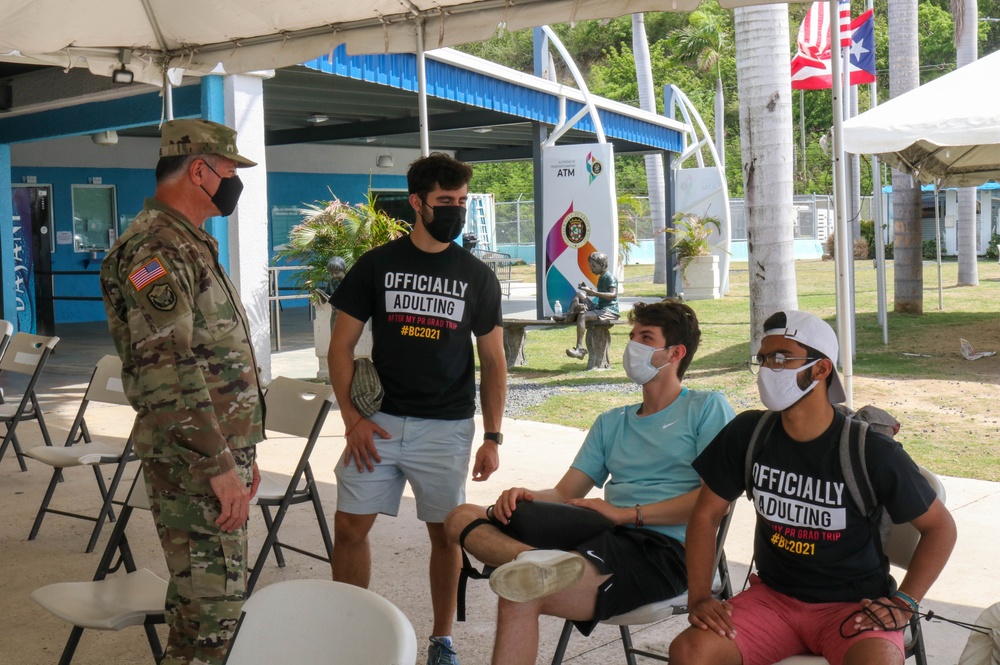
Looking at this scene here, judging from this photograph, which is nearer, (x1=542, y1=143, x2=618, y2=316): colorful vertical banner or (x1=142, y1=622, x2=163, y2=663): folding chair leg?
(x1=142, y1=622, x2=163, y2=663): folding chair leg

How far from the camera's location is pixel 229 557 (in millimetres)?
2889

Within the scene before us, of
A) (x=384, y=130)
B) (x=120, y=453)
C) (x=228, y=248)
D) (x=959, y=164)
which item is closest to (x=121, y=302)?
(x=120, y=453)

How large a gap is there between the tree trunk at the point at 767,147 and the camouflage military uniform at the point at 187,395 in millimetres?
7645

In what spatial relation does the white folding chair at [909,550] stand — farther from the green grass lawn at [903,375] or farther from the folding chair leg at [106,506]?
the green grass lawn at [903,375]

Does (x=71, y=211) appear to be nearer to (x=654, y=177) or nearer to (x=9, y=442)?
(x=9, y=442)

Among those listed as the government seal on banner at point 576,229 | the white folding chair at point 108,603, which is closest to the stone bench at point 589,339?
the government seal on banner at point 576,229

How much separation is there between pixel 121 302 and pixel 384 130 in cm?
1477

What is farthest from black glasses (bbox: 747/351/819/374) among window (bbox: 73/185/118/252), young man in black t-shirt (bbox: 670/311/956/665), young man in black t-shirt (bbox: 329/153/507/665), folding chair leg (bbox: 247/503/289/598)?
window (bbox: 73/185/118/252)

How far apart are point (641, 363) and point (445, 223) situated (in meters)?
0.84

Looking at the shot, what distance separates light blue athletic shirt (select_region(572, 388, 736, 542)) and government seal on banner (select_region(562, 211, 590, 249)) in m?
12.3

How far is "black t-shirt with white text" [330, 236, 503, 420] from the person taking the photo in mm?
3609

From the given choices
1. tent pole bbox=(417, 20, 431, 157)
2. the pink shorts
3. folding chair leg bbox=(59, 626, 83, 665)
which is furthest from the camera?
tent pole bbox=(417, 20, 431, 157)

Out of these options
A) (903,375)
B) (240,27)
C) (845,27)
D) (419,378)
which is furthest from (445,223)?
(845,27)

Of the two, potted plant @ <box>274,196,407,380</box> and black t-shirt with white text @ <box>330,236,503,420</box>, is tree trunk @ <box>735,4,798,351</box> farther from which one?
black t-shirt with white text @ <box>330,236,503,420</box>
